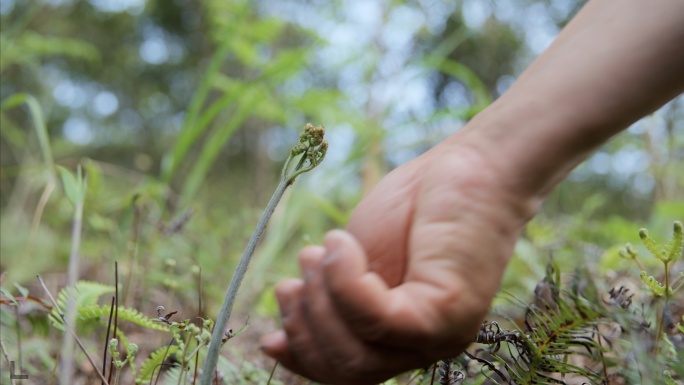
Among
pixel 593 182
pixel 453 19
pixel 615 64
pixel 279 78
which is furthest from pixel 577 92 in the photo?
pixel 453 19

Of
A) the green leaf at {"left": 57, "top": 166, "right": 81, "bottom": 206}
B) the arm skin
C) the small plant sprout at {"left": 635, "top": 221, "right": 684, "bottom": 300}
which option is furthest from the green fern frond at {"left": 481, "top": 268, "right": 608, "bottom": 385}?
the green leaf at {"left": 57, "top": 166, "right": 81, "bottom": 206}

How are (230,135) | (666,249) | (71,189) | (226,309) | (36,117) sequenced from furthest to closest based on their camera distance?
(230,135)
(36,117)
(71,189)
(666,249)
(226,309)

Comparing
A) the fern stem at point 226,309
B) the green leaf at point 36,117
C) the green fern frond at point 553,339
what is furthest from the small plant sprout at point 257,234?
the green leaf at point 36,117

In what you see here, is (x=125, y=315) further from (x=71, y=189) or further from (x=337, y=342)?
(x=337, y=342)

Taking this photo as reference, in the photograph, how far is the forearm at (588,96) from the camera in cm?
45

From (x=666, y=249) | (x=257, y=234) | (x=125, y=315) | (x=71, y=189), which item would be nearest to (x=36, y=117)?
(x=71, y=189)

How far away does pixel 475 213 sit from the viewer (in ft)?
1.44

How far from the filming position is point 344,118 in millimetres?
3139

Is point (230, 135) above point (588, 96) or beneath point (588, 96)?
above

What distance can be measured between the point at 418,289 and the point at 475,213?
7 centimetres

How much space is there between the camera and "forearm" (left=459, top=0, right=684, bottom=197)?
449mm

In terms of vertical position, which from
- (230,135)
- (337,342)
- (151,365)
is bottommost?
(337,342)

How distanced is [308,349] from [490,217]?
0.56ft

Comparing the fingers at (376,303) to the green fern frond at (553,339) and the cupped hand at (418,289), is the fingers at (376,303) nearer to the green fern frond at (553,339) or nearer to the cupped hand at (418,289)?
the cupped hand at (418,289)
